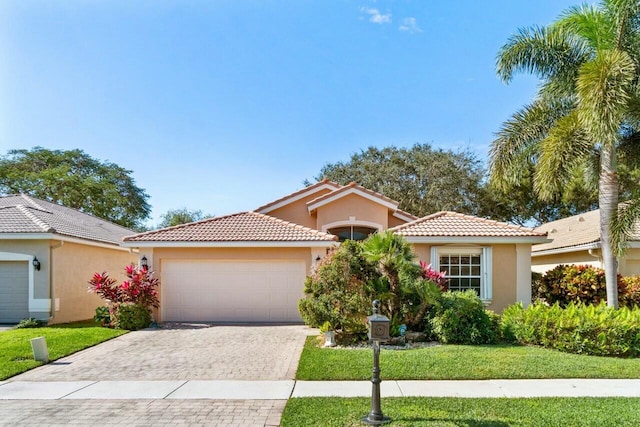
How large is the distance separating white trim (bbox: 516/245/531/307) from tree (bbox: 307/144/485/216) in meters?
15.9

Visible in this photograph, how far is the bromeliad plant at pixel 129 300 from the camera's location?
46.1ft

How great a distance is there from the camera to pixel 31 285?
593 inches

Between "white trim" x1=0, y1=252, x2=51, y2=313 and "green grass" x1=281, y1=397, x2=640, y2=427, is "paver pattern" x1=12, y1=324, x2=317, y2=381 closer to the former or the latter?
"green grass" x1=281, y1=397, x2=640, y2=427

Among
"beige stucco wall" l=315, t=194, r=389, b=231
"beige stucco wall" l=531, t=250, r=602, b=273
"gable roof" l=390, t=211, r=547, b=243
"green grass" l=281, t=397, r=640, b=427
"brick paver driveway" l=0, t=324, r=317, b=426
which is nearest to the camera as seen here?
"green grass" l=281, t=397, r=640, b=427

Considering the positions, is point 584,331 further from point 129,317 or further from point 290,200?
point 290,200

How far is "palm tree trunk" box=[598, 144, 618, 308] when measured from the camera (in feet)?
39.2

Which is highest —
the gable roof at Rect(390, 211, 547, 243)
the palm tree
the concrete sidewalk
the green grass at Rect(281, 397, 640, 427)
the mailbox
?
the palm tree

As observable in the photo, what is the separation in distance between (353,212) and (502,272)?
6.26m

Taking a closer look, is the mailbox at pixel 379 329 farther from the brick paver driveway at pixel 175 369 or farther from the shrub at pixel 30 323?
the shrub at pixel 30 323

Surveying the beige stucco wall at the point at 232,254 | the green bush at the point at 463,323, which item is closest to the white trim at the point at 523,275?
the green bush at the point at 463,323

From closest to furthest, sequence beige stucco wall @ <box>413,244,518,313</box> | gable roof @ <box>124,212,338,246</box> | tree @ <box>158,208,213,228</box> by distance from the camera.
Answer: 1. beige stucco wall @ <box>413,244,518,313</box>
2. gable roof @ <box>124,212,338,246</box>
3. tree @ <box>158,208,213,228</box>

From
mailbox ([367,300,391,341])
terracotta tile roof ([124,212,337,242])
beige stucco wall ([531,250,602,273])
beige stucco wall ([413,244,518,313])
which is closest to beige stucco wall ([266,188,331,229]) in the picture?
terracotta tile roof ([124,212,337,242])

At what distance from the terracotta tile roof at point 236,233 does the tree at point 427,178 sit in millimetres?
16287

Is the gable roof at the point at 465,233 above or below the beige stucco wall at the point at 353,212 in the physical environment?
below
